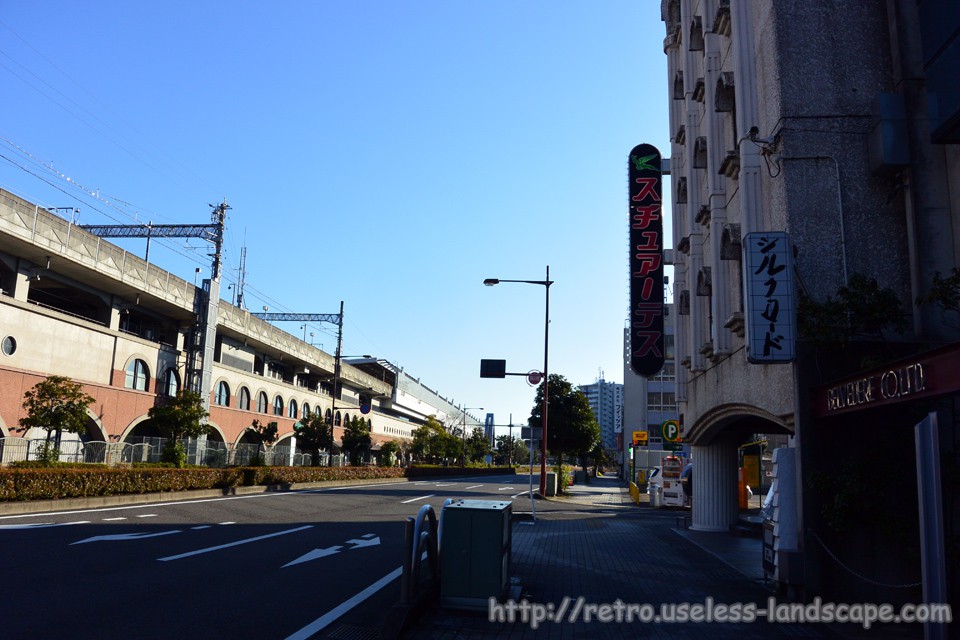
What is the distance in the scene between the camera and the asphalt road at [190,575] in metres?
6.95

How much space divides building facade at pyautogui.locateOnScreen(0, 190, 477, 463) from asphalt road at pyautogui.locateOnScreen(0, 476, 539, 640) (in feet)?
52.2

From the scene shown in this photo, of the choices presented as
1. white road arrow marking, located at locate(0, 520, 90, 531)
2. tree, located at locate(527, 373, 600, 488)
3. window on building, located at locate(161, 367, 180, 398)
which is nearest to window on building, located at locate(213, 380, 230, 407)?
window on building, located at locate(161, 367, 180, 398)

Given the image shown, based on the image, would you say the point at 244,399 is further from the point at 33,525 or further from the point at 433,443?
the point at 33,525

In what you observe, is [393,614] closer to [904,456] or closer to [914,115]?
[904,456]

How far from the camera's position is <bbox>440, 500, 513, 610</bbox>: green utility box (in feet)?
25.2

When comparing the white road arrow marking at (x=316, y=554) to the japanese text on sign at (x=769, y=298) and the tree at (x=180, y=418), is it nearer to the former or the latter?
the japanese text on sign at (x=769, y=298)

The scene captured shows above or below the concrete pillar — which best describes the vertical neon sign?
above

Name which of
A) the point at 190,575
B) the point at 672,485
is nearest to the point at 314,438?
the point at 672,485

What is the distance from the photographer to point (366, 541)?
1409cm

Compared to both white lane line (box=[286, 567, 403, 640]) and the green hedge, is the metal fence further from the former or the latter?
white lane line (box=[286, 567, 403, 640])

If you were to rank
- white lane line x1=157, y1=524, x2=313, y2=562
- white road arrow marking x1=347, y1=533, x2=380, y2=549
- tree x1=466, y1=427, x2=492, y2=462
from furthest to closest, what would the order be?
tree x1=466, y1=427, x2=492, y2=462, white road arrow marking x1=347, y1=533, x2=380, y2=549, white lane line x1=157, y1=524, x2=313, y2=562

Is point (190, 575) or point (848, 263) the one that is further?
point (848, 263)

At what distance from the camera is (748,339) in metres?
9.35

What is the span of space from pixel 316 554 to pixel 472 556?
17.1 feet
